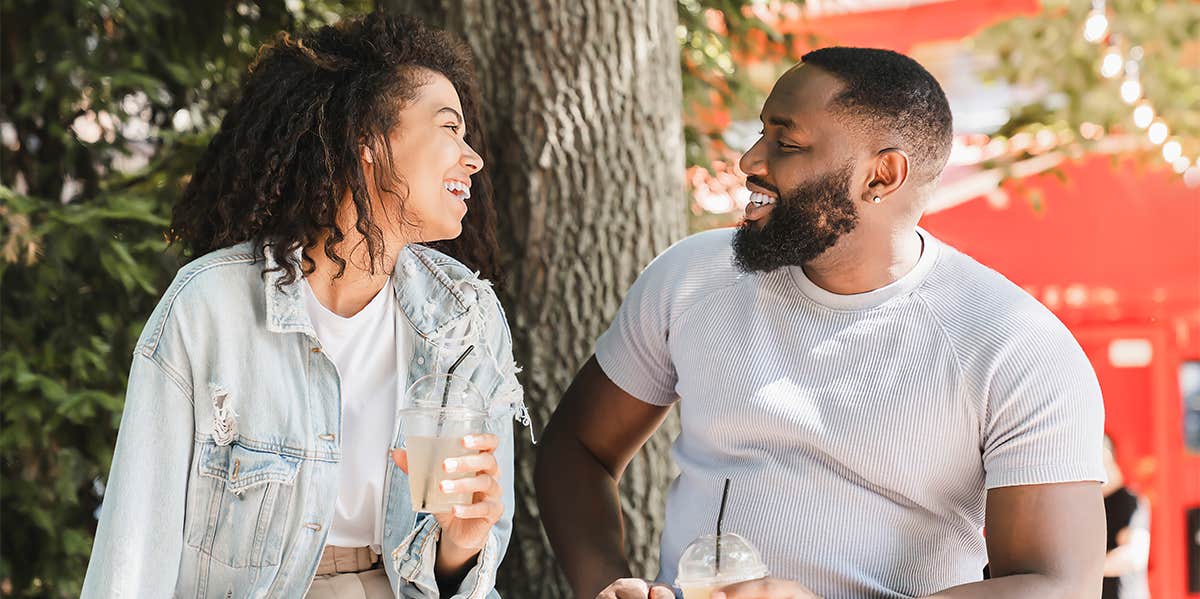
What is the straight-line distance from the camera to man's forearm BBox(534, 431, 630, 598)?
2678 millimetres

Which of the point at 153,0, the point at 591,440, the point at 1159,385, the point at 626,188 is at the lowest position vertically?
the point at 1159,385

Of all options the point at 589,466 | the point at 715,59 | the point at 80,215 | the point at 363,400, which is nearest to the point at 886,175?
the point at 589,466

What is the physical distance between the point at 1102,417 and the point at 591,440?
1.10 meters

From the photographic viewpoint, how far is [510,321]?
10.8ft

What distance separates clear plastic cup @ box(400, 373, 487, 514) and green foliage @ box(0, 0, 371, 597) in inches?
82.9

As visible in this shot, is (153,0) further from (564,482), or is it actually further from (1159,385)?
(1159,385)

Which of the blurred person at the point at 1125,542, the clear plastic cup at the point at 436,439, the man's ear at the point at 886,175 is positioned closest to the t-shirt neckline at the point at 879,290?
the man's ear at the point at 886,175

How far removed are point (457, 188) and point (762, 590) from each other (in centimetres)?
101

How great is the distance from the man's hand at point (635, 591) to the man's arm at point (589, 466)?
31 centimetres

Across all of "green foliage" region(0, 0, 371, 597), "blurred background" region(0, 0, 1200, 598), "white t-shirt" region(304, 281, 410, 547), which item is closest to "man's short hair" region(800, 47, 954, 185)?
"blurred background" region(0, 0, 1200, 598)

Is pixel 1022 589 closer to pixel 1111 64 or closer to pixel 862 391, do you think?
pixel 862 391

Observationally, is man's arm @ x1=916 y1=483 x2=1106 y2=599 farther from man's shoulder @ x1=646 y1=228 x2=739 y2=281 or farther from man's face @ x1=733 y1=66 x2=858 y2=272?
man's shoulder @ x1=646 y1=228 x2=739 y2=281

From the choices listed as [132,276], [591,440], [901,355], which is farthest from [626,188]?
[132,276]

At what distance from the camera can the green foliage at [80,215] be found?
3.93m
